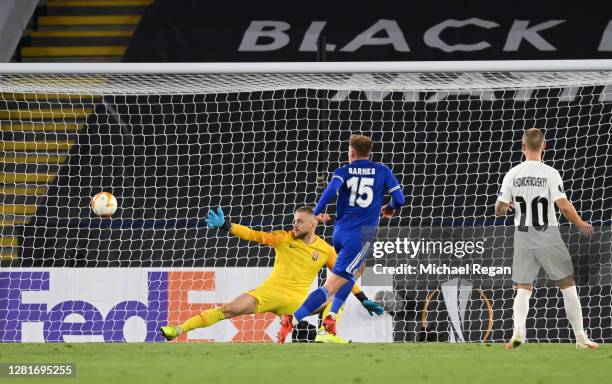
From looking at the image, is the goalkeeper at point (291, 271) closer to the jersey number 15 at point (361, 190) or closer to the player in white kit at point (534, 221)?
the jersey number 15 at point (361, 190)

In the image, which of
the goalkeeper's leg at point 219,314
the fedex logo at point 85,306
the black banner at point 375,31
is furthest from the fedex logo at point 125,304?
the black banner at point 375,31

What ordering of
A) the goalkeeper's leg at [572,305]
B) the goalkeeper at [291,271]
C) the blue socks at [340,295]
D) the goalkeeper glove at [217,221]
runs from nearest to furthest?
the goalkeeper's leg at [572,305] < the goalkeeper glove at [217,221] < the blue socks at [340,295] < the goalkeeper at [291,271]

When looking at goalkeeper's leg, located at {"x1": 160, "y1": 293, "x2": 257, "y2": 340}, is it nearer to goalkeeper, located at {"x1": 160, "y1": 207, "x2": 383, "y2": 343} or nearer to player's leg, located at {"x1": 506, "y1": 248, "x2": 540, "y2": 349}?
goalkeeper, located at {"x1": 160, "y1": 207, "x2": 383, "y2": 343}

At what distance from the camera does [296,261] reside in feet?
29.5

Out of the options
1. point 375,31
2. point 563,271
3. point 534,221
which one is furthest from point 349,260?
point 375,31

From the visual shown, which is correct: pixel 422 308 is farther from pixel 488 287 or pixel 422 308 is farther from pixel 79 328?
pixel 79 328

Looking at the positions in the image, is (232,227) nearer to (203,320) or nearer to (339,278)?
(203,320)

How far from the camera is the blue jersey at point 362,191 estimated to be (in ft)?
27.9

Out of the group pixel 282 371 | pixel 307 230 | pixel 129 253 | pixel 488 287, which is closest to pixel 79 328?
pixel 129 253

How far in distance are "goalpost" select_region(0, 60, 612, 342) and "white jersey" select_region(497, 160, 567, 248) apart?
5.16 ft

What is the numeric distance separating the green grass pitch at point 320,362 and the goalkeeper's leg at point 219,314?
14 cm

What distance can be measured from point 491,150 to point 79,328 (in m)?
4.75

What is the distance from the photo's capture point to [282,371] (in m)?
6.20

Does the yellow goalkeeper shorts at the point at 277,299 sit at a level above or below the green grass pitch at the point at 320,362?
above
